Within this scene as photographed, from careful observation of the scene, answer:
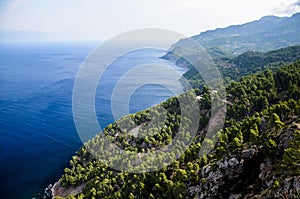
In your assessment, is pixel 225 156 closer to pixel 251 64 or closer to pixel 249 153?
pixel 249 153

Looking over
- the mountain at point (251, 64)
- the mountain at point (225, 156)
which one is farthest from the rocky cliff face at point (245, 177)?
the mountain at point (251, 64)

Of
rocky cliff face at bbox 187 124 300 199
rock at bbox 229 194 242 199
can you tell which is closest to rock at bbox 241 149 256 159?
rocky cliff face at bbox 187 124 300 199

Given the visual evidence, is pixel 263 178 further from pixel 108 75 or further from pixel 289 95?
pixel 108 75

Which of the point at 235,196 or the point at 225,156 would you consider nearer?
the point at 235,196

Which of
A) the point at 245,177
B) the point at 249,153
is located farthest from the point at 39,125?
the point at 245,177

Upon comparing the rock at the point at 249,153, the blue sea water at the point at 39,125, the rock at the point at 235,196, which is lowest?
the blue sea water at the point at 39,125

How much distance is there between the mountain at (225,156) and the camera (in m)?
26.8

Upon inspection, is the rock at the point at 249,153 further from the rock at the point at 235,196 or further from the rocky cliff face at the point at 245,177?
the rock at the point at 235,196

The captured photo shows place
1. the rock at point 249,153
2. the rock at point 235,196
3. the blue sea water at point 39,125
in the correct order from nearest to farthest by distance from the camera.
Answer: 1. the rock at point 235,196
2. the rock at point 249,153
3. the blue sea water at point 39,125

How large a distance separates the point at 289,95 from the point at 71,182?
52.9 metres

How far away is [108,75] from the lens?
17438 centimetres

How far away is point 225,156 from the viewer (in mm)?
31984

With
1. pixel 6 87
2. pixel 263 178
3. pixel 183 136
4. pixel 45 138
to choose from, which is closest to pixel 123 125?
pixel 183 136

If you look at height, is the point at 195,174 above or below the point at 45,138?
above
